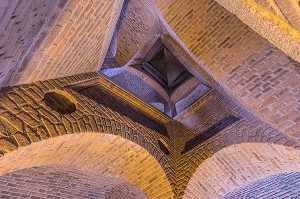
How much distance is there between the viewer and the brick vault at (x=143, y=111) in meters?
2.26

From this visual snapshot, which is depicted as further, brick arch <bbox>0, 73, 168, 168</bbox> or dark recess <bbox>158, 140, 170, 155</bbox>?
dark recess <bbox>158, 140, 170, 155</bbox>

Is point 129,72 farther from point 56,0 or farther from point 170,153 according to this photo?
point 56,0

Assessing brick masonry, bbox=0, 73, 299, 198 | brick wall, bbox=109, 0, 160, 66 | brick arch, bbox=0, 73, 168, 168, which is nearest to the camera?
brick arch, bbox=0, 73, 168, 168

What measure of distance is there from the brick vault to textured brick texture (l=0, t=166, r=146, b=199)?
19 mm

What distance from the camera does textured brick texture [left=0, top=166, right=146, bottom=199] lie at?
365 centimetres

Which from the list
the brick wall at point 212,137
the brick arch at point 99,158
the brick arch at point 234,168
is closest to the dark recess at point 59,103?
the brick arch at point 99,158

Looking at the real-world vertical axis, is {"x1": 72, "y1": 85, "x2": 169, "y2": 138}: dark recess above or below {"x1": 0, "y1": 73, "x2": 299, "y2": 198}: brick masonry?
above

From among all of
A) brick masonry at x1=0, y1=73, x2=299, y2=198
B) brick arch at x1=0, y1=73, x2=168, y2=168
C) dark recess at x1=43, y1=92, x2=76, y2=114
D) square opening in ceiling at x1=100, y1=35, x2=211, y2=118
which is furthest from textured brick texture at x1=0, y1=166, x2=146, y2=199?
square opening in ceiling at x1=100, y1=35, x2=211, y2=118

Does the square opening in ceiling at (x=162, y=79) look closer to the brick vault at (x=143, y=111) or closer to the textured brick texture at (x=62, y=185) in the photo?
the brick vault at (x=143, y=111)

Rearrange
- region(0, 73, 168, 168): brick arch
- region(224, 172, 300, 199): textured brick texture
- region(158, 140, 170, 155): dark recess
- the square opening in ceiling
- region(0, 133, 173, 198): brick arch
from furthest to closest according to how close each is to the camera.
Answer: the square opening in ceiling < region(158, 140, 170, 155): dark recess < region(224, 172, 300, 199): textured brick texture < region(0, 133, 173, 198): brick arch < region(0, 73, 168, 168): brick arch

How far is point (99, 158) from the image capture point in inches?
145

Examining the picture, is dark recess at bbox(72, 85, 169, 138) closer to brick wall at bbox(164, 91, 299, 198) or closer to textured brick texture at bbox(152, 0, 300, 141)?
brick wall at bbox(164, 91, 299, 198)

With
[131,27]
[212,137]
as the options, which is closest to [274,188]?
[212,137]

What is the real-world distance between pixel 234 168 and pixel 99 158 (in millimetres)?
2237
